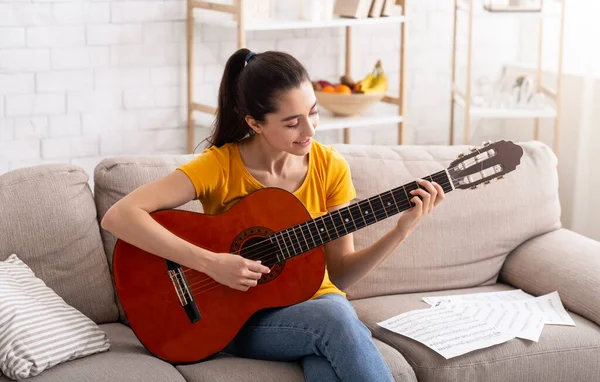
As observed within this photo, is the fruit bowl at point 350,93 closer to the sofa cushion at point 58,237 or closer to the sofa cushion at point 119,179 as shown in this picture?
the sofa cushion at point 119,179

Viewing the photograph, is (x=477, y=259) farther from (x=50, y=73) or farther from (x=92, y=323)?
(x=50, y=73)

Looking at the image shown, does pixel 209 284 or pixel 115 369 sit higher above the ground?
pixel 209 284

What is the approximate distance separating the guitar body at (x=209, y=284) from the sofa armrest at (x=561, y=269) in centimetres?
83

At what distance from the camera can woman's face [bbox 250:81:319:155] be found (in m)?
2.16

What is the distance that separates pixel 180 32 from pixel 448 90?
143cm

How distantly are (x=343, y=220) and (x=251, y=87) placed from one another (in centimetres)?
39

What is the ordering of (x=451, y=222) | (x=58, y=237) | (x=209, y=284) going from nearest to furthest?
(x=209, y=284), (x=58, y=237), (x=451, y=222)

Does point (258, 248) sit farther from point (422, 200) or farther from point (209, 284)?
point (422, 200)

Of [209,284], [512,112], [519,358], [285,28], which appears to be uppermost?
[285,28]

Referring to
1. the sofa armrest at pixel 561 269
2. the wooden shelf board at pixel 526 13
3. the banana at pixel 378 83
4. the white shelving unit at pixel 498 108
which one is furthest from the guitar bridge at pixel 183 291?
the wooden shelf board at pixel 526 13

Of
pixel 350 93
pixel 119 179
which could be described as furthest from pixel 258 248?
pixel 350 93

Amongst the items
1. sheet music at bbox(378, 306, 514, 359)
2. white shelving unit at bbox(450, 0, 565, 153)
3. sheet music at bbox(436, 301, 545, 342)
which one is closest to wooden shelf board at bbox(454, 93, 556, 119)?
white shelving unit at bbox(450, 0, 565, 153)

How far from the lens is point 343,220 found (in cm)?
217

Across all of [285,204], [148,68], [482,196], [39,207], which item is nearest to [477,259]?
[482,196]
